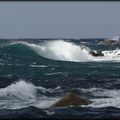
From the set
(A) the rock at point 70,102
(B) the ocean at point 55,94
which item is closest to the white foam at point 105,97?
(B) the ocean at point 55,94

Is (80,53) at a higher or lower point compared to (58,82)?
lower

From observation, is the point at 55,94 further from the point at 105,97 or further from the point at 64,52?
the point at 64,52

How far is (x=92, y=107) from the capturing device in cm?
1884

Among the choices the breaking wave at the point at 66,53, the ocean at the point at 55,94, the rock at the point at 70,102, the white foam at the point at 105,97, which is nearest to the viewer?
the ocean at the point at 55,94

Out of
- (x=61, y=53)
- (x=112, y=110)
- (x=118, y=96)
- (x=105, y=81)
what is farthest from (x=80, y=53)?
(x=112, y=110)

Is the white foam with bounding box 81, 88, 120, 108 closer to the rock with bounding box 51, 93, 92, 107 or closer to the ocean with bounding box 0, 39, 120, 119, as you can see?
the ocean with bounding box 0, 39, 120, 119

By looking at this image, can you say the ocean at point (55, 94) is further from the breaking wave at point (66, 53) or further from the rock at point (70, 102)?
the breaking wave at point (66, 53)

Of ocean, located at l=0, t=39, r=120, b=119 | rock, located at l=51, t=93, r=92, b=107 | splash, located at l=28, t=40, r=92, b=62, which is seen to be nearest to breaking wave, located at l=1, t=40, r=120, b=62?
splash, located at l=28, t=40, r=92, b=62

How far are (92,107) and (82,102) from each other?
0.86 m

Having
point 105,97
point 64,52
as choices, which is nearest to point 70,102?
point 105,97

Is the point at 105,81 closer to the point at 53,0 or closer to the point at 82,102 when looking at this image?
the point at 82,102

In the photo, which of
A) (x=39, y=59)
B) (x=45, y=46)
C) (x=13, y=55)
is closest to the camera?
(x=39, y=59)

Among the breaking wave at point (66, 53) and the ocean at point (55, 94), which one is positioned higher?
the ocean at point (55, 94)

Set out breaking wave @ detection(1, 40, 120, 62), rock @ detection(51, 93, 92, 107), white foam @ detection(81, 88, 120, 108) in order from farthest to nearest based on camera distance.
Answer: breaking wave @ detection(1, 40, 120, 62)
white foam @ detection(81, 88, 120, 108)
rock @ detection(51, 93, 92, 107)
